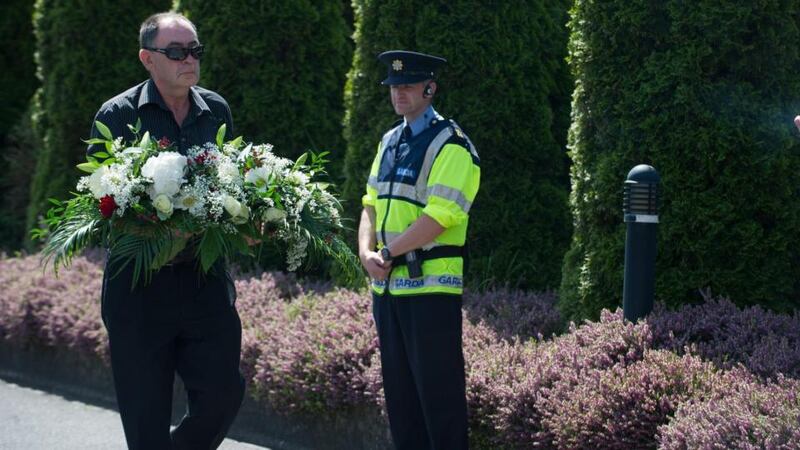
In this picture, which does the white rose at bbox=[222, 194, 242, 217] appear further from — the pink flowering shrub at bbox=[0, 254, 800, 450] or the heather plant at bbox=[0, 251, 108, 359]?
the heather plant at bbox=[0, 251, 108, 359]

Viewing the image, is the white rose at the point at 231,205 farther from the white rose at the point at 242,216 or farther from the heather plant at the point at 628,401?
the heather plant at the point at 628,401

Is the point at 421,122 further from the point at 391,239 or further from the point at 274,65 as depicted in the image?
the point at 274,65

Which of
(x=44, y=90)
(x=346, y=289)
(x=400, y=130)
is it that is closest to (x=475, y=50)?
(x=346, y=289)

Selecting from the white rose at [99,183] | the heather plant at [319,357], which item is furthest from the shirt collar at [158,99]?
the heather plant at [319,357]

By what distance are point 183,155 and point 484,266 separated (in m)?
3.35

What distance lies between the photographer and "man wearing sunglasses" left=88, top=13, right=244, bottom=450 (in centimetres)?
462

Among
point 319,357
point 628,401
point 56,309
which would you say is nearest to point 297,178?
point 628,401

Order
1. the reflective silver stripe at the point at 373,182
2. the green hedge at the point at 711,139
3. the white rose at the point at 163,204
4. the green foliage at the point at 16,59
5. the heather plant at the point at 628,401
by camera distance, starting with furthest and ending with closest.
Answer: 1. the green foliage at the point at 16,59
2. the green hedge at the point at 711,139
3. the reflective silver stripe at the point at 373,182
4. the heather plant at the point at 628,401
5. the white rose at the point at 163,204

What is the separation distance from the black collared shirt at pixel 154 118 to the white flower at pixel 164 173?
0.99 feet

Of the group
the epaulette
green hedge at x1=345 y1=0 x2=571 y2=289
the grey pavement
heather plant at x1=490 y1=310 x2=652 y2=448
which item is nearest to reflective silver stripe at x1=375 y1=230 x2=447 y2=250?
the epaulette

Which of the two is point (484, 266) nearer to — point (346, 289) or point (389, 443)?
point (346, 289)

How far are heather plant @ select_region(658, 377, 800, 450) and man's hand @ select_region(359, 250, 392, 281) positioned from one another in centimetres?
135

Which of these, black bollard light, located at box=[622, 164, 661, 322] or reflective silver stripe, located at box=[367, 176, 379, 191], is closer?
reflective silver stripe, located at box=[367, 176, 379, 191]

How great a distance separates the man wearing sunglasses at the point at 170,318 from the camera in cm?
462
